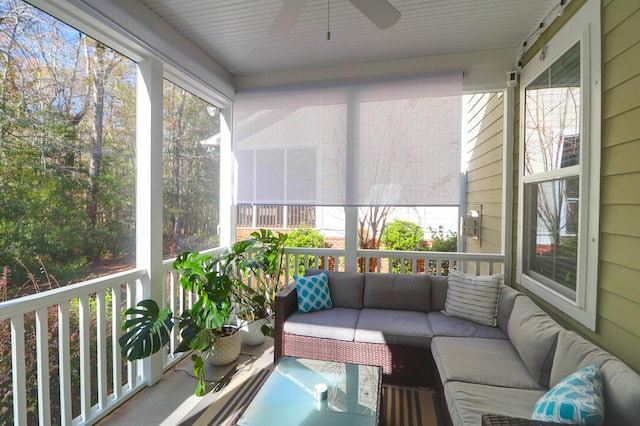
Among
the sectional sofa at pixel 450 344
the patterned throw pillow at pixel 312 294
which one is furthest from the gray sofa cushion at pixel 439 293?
the patterned throw pillow at pixel 312 294

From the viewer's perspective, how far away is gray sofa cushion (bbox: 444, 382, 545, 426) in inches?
57.1

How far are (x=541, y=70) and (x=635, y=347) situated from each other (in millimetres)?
2096

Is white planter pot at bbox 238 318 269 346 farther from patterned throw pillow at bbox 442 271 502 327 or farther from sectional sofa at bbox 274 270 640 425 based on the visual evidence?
patterned throw pillow at bbox 442 271 502 327

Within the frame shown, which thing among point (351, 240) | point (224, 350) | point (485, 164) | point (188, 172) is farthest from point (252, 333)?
point (485, 164)

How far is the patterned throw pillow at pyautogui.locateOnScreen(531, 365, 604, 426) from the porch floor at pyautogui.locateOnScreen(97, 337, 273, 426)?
2.09m

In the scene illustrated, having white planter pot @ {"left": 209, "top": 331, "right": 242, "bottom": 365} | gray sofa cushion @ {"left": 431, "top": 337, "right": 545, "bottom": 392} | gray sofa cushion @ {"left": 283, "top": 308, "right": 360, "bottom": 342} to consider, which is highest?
gray sofa cushion @ {"left": 431, "top": 337, "right": 545, "bottom": 392}

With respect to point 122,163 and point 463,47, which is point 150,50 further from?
point 463,47

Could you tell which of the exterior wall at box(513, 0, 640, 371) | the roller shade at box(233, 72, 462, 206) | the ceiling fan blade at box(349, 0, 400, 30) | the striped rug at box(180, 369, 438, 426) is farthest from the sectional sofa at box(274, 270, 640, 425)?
the ceiling fan blade at box(349, 0, 400, 30)

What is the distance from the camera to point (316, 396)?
5.47 ft

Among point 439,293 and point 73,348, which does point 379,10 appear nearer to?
point 439,293

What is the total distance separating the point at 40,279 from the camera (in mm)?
1739

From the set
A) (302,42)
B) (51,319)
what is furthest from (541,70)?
(51,319)

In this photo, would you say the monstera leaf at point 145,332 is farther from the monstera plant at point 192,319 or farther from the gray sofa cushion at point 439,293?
the gray sofa cushion at point 439,293

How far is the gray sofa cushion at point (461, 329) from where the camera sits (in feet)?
7.60
